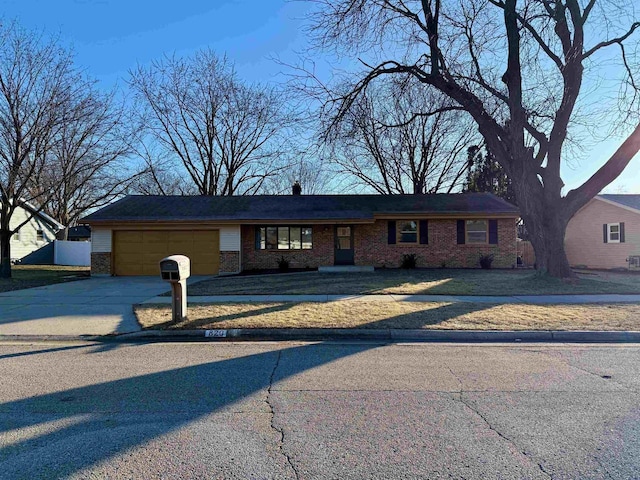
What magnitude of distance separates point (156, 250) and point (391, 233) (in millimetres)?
11730

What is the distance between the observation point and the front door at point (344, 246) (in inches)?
811

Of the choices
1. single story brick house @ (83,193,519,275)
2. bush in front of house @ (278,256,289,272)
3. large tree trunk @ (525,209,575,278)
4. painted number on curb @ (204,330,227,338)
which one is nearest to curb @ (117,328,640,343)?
painted number on curb @ (204,330,227,338)

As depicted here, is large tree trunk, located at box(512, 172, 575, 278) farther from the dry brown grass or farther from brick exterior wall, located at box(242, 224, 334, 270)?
brick exterior wall, located at box(242, 224, 334, 270)

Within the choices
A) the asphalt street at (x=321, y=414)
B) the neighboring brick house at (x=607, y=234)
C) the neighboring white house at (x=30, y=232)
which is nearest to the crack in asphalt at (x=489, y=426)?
the asphalt street at (x=321, y=414)

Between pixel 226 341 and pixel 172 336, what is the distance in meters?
1.13

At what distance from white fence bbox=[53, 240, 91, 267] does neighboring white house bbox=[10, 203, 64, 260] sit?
1478 millimetres

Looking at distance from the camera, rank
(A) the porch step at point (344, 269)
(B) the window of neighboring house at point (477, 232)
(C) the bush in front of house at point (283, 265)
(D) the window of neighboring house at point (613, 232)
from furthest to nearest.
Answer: (D) the window of neighboring house at point (613, 232), (B) the window of neighboring house at point (477, 232), (C) the bush in front of house at point (283, 265), (A) the porch step at point (344, 269)

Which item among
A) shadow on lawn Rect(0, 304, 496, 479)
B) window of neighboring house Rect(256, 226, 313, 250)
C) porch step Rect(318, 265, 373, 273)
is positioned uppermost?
window of neighboring house Rect(256, 226, 313, 250)

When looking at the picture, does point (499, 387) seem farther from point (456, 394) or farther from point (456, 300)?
point (456, 300)

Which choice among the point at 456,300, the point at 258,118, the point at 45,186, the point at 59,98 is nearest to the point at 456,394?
the point at 456,300

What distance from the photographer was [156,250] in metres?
19.1

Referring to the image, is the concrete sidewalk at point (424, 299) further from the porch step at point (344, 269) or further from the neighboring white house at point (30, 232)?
the neighboring white house at point (30, 232)

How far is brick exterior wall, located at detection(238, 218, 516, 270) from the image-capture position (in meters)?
20.4

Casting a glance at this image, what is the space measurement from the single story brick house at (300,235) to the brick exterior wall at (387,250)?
5 centimetres
